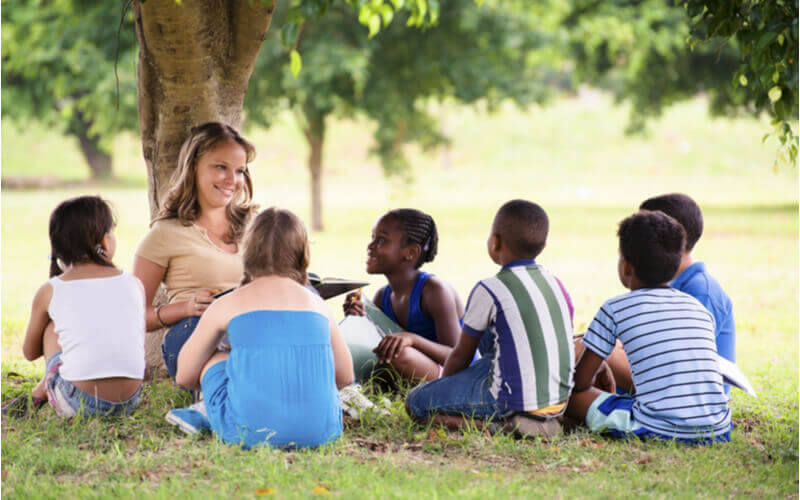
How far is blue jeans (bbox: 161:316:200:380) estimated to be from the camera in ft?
15.9

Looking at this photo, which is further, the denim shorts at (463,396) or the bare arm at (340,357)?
the denim shorts at (463,396)

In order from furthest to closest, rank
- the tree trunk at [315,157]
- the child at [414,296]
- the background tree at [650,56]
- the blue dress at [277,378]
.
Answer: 1. the background tree at [650,56]
2. the tree trunk at [315,157]
3. the child at [414,296]
4. the blue dress at [277,378]

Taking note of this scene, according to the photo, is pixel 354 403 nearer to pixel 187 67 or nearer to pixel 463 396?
pixel 463 396

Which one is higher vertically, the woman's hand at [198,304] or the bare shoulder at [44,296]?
the bare shoulder at [44,296]

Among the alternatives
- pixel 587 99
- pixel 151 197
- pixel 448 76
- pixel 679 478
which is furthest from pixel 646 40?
pixel 587 99

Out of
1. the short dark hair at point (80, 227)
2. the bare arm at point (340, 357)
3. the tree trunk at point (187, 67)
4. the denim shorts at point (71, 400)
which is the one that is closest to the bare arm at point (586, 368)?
the bare arm at point (340, 357)

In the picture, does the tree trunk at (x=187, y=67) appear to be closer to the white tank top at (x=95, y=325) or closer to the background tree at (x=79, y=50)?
the white tank top at (x=95, y=325)

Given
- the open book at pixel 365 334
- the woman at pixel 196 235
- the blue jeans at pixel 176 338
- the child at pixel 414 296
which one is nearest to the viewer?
the blue jeans at pixel 176 338

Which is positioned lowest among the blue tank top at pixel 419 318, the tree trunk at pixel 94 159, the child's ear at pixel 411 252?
the blue tank top at pixel 419 318

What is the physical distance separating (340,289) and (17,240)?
14.0 meters

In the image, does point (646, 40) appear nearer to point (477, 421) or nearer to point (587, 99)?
point (477, 421)

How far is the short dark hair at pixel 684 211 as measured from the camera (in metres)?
5.29

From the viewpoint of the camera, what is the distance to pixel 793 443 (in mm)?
4730

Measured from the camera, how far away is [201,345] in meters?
4.30
